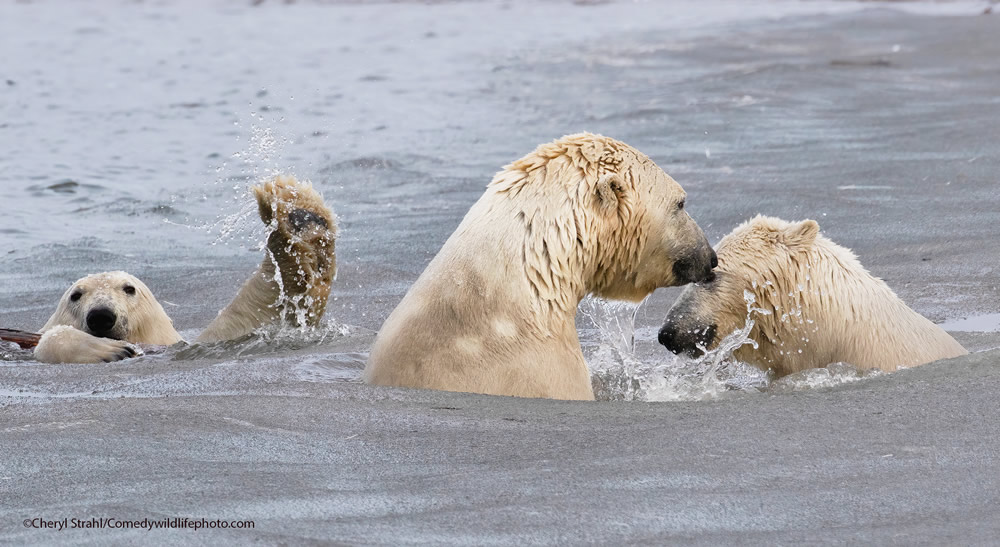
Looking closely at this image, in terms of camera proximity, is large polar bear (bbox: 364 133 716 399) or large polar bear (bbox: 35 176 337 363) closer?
large polar bear (bbox: 364 133 716 399)

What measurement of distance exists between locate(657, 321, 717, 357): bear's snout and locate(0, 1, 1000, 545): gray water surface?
43cm

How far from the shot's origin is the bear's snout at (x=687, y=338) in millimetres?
5984

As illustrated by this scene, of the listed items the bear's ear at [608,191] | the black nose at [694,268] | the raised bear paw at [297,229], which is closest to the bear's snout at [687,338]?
the black nose at [694,268]

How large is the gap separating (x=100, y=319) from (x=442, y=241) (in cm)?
315

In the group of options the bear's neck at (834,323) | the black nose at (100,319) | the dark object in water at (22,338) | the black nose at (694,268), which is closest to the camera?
the black nose at (694,268)

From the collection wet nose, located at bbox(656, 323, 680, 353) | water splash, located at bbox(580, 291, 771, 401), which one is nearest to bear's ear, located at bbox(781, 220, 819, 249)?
water splash, located at bbox(580, 291, 771, 401)

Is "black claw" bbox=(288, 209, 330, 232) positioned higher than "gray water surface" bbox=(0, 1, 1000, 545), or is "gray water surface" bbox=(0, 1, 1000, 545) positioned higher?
"black claw" bbox=(288, 209, 330, 232)

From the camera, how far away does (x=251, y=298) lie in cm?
730

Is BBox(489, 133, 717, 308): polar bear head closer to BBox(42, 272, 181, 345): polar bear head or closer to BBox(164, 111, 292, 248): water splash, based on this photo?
BBox(42, 272, 181, 345): polar bear head

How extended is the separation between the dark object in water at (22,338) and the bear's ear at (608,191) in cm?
347

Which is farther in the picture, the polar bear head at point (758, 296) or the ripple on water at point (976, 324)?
the ripple on water at point (976, 324)

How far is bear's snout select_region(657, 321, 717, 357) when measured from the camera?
5.98m

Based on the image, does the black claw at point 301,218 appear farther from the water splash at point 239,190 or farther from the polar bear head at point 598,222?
the polar bear head at point 598,222

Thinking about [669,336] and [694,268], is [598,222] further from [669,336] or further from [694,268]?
[669,336]
